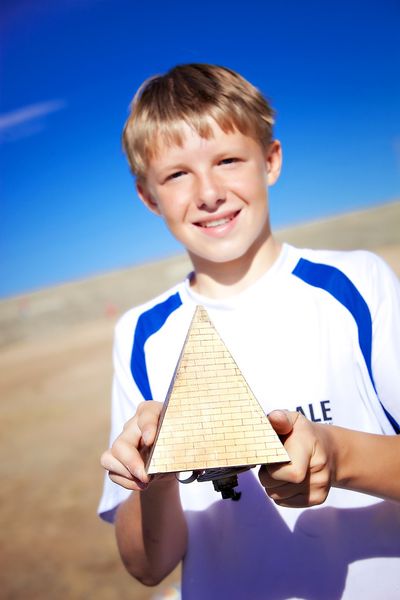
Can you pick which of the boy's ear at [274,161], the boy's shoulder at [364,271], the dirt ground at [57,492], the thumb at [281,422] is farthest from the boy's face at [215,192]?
the dirt ground at [57,492]

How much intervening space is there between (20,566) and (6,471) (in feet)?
11.0

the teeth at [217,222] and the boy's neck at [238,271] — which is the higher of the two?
the teeth at [217,222]

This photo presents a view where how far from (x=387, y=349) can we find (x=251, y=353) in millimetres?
461

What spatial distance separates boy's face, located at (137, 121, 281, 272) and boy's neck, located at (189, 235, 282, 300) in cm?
2

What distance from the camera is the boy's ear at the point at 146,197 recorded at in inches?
90.0

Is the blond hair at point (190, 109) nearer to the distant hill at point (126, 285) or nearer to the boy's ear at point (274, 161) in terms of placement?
the boy's ear at point (274, 161)

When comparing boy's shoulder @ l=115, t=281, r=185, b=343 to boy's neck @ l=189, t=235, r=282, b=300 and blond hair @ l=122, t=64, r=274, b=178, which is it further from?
blond hair @ l=122, t=64, r=274, b=178

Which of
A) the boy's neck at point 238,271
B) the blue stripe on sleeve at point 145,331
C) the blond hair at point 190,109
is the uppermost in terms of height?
the blond hair at point 190,109

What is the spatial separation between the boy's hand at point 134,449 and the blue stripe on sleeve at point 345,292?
2.46 ft

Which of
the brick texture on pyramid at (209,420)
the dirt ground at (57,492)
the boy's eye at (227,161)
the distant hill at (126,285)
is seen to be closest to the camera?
the brick texture on pyramid at (209,420)

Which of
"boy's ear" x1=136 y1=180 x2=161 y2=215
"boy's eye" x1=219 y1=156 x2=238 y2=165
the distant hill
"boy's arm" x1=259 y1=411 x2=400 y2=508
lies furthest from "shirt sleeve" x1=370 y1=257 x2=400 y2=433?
the distant hill

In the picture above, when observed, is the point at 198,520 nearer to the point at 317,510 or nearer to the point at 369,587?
the point at 317,510

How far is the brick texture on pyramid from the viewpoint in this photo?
1.18 meters

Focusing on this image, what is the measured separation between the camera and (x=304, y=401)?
1.80m
